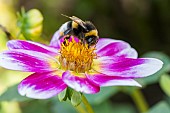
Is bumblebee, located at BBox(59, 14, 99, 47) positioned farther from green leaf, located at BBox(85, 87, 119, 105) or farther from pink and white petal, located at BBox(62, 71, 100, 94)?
green leaf, located at BBox(85, 87, 119, 105)

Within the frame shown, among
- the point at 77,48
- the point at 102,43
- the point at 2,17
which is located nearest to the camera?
Answer: the point at 77,48

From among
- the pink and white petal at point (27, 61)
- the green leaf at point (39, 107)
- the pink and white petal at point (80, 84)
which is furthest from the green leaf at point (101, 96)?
the pink and white petal at point (80, 84)

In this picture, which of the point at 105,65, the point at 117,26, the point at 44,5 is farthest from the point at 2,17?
the point at 105,65

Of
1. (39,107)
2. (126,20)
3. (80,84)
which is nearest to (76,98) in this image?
(80,84)

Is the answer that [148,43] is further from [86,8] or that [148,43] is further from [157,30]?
[86,8]

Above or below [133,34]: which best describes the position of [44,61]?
above

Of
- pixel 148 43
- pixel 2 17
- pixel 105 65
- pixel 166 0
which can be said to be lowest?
pixel 148 43

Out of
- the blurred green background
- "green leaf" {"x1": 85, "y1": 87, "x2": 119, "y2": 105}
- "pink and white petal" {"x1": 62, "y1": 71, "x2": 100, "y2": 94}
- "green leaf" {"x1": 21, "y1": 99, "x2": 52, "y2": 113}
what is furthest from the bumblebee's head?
the blurred green background
